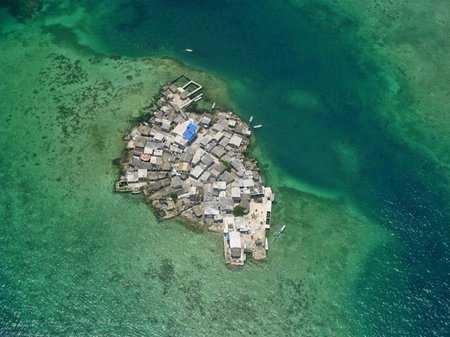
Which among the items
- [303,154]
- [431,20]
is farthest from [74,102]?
[431,20]

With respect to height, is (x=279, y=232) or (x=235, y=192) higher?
(x=235, y=192)

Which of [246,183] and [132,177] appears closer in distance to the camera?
[132,177]

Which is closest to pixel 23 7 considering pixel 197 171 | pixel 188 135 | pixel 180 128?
pixel 180 128

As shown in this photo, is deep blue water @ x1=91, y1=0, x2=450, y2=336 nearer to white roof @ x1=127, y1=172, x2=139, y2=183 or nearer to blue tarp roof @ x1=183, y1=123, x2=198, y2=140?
blue tarp roof @ x1=183, y1=123, x2=198, y2=140

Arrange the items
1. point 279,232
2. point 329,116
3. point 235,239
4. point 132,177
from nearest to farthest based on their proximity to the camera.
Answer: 1. point 235,239
2. point 279,232
3. point 132,177
4. point 329,116

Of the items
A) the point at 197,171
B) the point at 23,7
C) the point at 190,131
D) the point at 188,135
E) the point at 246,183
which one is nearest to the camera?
the point at 246,183

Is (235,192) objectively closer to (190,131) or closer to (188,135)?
(188,135)

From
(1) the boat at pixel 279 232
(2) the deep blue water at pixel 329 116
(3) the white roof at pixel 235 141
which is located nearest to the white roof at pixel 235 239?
(1) the boat at pixel 279 232

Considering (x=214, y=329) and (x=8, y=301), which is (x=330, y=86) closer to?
(x=214, y=329)
